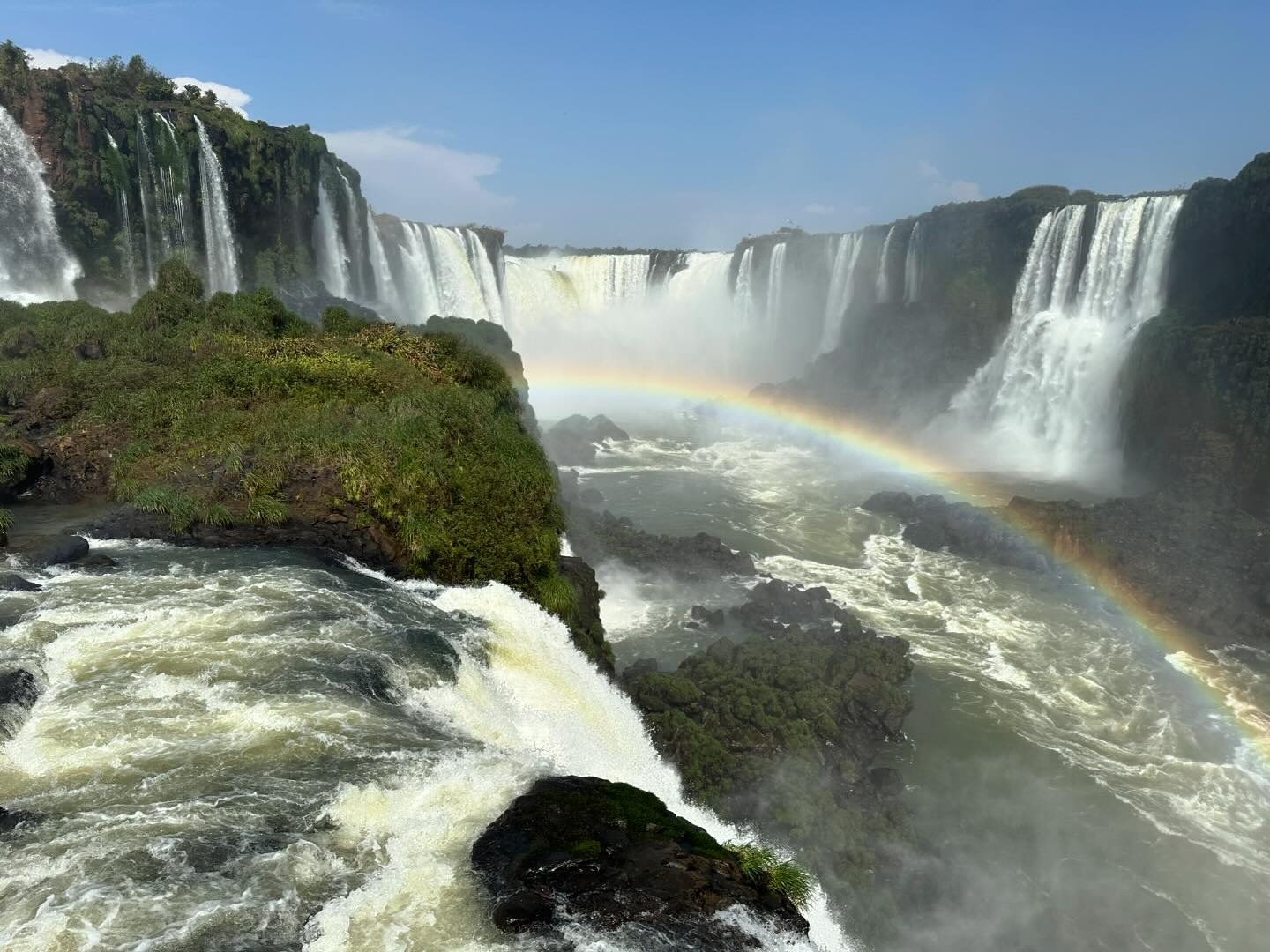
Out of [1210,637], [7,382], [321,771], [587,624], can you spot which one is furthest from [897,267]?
[321,771]

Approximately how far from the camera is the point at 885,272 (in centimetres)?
5094

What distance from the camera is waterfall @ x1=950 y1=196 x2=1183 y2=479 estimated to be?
111 ft

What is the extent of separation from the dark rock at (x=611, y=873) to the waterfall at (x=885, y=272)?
4936cm

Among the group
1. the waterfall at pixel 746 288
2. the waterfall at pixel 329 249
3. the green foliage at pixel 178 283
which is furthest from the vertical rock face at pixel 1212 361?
the waterfall at pixel 329 249

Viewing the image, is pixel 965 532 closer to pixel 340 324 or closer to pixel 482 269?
pixel 340 324

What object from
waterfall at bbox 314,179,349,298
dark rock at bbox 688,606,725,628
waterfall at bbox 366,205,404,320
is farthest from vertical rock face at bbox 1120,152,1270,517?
waterfall at bbox 314,179,349,298

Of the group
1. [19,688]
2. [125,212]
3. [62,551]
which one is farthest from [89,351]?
[125,212]

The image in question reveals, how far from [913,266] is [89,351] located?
4455cm

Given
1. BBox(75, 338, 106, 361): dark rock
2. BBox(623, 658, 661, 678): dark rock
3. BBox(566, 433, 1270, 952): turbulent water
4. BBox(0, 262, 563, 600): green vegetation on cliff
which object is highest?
BBox(75, 338, 106, 361): dark rock

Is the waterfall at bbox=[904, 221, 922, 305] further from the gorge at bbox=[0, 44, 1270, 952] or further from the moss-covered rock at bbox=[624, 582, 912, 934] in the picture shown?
the moss-covered rock at bbox=[624, 582, 912, 934]

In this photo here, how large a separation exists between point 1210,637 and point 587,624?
58.1 feet

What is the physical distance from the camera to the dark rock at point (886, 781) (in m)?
14.3

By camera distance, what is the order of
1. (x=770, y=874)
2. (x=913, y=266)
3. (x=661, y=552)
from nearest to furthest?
(x=770, y=874) → (x=661, y=552) → (x=913, y=266)

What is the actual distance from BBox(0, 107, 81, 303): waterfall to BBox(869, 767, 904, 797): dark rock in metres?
32.0
